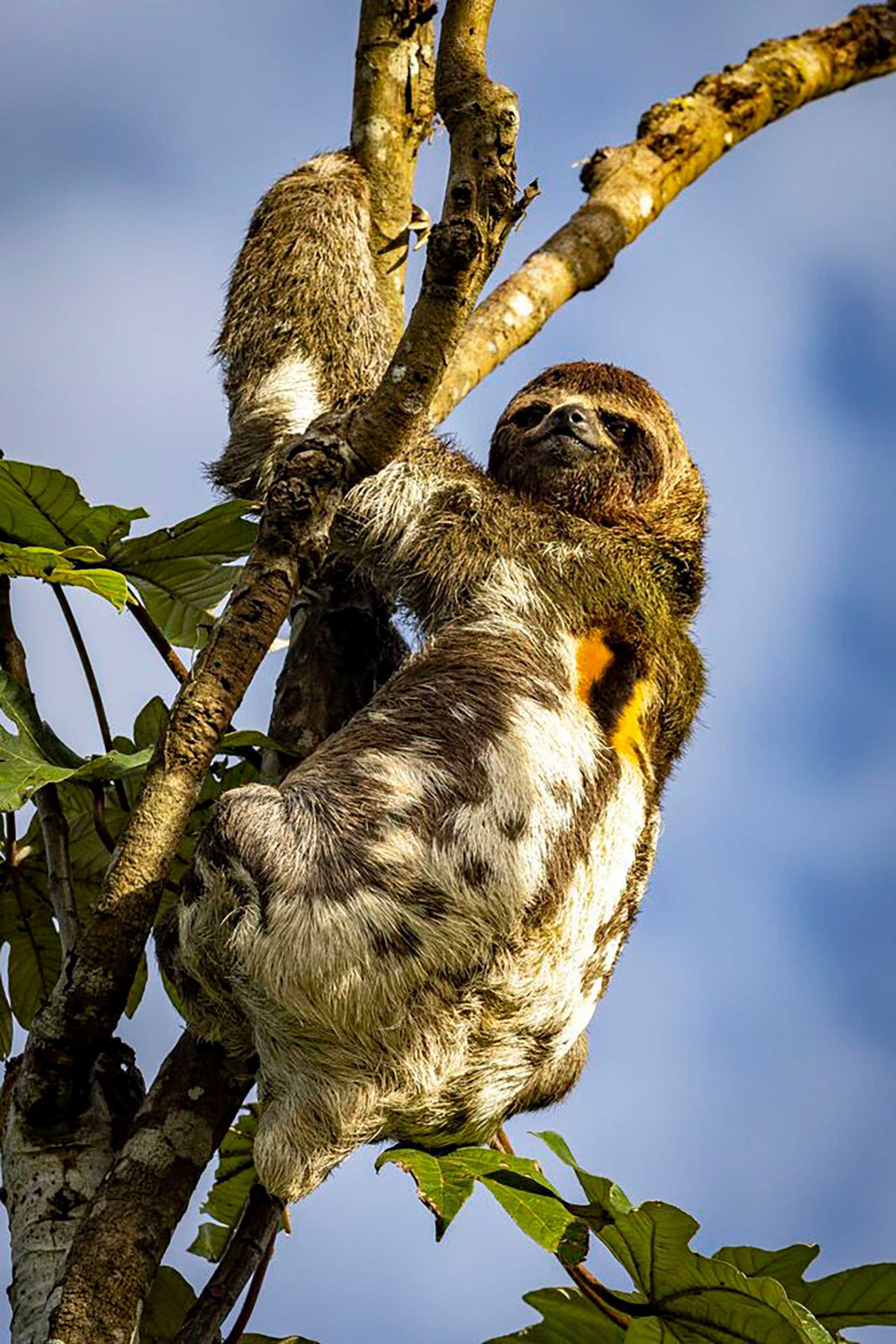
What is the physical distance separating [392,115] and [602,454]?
6.27ft

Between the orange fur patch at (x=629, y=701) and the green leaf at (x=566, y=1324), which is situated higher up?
the orange fur patch at (x=629, y=701)

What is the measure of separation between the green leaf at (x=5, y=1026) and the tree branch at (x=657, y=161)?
10.2 feet

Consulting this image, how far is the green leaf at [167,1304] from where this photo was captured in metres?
5.27

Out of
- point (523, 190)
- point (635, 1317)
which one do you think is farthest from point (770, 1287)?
point (523, 190)

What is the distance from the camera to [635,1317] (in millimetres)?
4398

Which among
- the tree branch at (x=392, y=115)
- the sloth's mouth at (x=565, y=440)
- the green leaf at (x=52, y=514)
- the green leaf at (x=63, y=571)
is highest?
the tree branch at (x=392, y=115)

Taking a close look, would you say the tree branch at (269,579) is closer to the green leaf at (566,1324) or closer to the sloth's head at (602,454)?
the green leaf at (566,1324)

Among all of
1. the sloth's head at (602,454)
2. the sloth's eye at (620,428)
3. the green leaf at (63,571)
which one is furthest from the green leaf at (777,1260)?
the sloth's eye at (620,428)

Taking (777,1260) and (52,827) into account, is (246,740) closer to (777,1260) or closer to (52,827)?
(52,827)

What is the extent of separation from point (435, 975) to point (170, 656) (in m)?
1.57

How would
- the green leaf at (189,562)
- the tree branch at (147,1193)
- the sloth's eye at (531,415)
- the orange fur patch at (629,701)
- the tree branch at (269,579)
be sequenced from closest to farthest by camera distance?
the tree branch at (147,1193) < the tree branch at (269,579) < the green leaf at (189,562) < the orange fur patch at (629,701) < the sloth's eye at (531,415)

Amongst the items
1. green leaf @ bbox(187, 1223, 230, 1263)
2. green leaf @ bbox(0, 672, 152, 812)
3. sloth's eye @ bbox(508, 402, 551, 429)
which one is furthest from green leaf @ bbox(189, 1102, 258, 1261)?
sloth's eye @ bbox(508, 402, 551, 429)

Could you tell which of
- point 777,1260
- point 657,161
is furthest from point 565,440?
point 777,1260

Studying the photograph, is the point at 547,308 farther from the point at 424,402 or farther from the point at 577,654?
the point at 424,402
